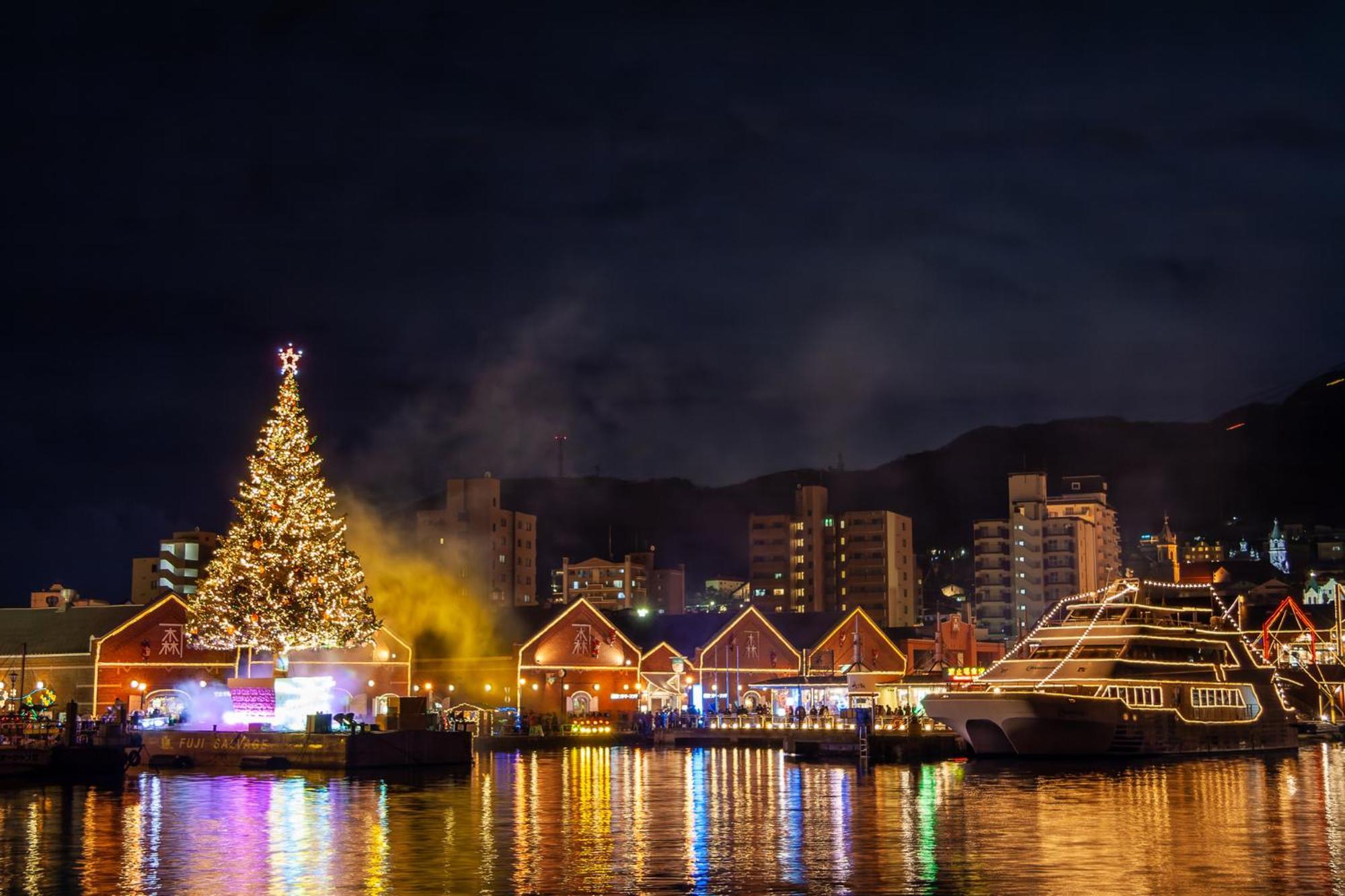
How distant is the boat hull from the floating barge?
68.6 ft

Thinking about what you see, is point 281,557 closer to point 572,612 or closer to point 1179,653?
point 572,612

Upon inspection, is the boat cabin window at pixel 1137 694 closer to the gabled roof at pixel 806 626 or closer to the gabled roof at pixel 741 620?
the gabled roof at pixel 741 620

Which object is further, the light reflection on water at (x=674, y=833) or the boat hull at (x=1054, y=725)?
the boat hull at (x=1054, y=725)

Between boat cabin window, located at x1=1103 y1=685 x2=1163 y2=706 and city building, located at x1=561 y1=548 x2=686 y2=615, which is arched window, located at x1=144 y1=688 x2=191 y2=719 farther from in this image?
city building, located at x1=561 y1=548 x2=686 y2=615

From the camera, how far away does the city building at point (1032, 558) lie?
156 meters

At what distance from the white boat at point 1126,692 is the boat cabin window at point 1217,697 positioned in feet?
0.20

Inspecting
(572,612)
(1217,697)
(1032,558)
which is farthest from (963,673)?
(1032,558)

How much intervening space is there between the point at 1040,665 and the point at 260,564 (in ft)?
105

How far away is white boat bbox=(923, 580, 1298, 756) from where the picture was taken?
193 feet

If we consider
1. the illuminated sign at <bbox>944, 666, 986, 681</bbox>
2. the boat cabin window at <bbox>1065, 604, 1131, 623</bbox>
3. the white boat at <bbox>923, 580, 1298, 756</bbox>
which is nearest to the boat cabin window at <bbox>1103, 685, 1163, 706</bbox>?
the white boat at <bbox>923, 580, 1298, 756</bbox>

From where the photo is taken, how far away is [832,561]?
167125mm

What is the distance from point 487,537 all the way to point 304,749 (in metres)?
106

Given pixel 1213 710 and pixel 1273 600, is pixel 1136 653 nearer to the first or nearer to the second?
pixel 1213 710

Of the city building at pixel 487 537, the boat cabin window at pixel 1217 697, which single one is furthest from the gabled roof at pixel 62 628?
the city building at pixel 487 537
